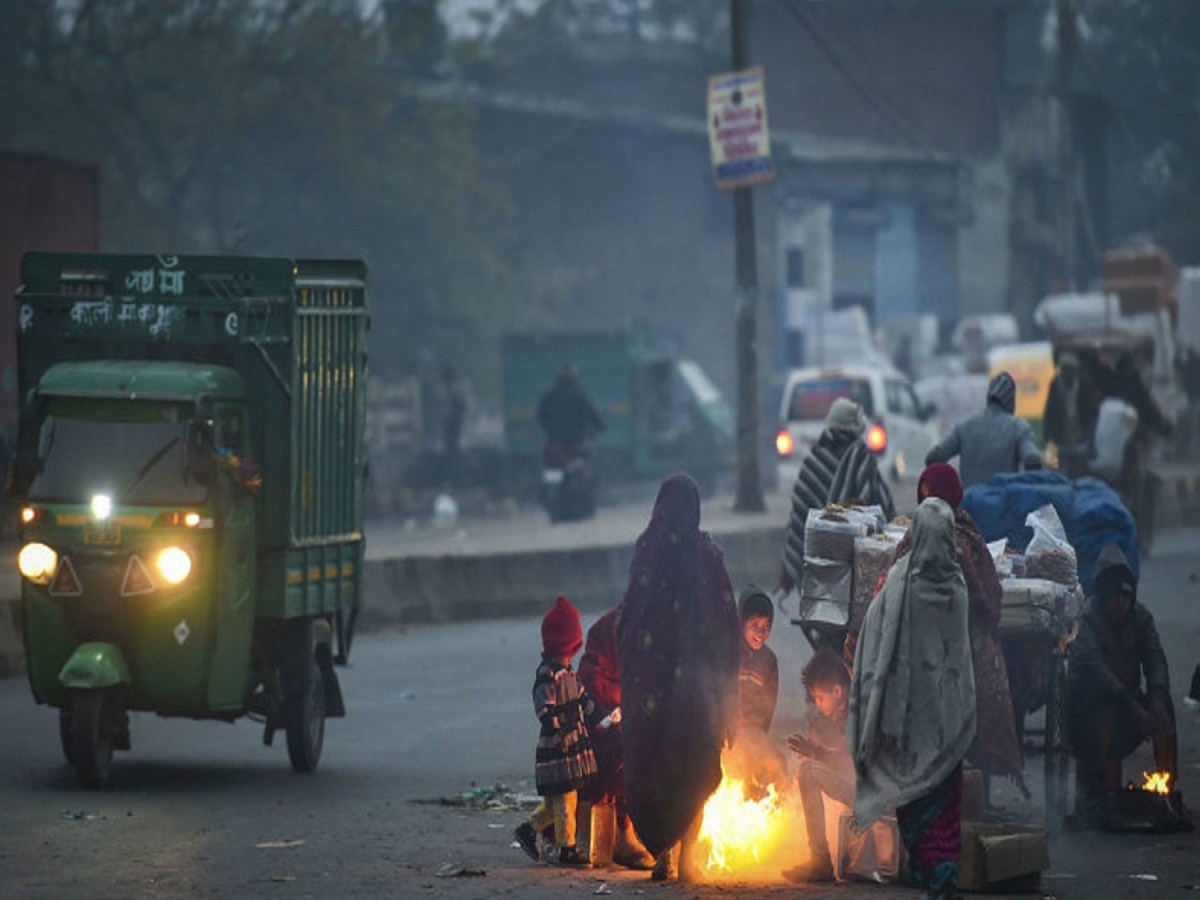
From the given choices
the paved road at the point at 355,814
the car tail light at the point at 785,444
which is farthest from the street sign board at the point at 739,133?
the paved road at the point at 355,814

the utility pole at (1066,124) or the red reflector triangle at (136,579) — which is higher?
the utility pole at (1066,124)

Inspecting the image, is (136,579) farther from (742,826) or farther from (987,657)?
(987,657)

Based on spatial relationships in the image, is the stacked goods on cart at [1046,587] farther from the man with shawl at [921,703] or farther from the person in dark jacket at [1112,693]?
the man with shawl at [921,703]

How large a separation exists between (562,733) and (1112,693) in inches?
107

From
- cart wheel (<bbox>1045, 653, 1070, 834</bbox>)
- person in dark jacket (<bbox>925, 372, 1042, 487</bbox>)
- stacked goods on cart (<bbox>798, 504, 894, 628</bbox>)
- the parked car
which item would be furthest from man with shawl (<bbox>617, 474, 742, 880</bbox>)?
the parked car

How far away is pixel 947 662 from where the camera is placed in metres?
8.79

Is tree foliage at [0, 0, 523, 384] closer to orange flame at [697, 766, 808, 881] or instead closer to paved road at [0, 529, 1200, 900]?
paved road at [0, 529, 1200, 900]

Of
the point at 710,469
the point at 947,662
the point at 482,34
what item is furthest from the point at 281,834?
the point at 482,34

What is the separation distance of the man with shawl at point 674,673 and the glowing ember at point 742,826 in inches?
15.7

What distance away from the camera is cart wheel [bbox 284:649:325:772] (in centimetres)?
1318

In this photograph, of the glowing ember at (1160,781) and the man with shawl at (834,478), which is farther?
the man with shawl at (834,478)

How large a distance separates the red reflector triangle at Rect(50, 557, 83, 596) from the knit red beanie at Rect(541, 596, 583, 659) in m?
3.28

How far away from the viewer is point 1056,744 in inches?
430

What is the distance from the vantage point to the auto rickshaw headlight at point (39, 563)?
1229 centimetres
